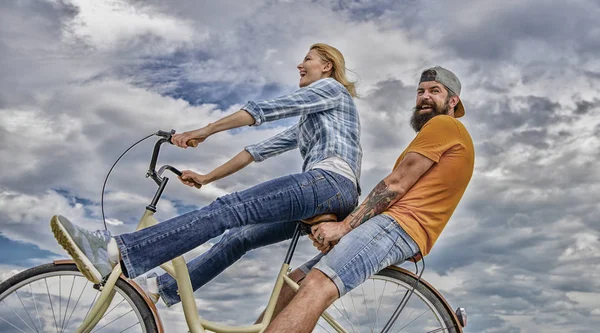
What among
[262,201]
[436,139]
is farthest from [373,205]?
[262,201]

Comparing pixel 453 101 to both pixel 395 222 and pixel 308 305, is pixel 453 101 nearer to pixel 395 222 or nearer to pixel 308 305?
pixel 395 222

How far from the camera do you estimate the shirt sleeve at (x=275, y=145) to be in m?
4.97

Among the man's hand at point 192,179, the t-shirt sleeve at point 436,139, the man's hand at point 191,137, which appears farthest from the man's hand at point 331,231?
the man's hand at point 192,179

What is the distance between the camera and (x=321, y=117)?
4184 millimetres

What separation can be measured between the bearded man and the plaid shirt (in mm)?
359

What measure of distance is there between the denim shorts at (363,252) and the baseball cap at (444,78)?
130 centimetres

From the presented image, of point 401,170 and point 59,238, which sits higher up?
point 401,170

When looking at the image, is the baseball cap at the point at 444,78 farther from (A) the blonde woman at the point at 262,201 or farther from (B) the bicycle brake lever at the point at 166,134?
(B) the bicycle brake lever at the point at 166,134

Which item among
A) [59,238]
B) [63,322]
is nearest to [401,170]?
[59,238]

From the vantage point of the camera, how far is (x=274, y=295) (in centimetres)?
404

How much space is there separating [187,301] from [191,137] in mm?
1078

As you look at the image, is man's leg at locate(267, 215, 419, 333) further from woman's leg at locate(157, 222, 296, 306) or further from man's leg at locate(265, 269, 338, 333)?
woman's leg at locate(157, 222, 296, 306)

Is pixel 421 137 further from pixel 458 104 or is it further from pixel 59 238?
pixel 59 238

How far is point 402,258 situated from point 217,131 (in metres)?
1.43
